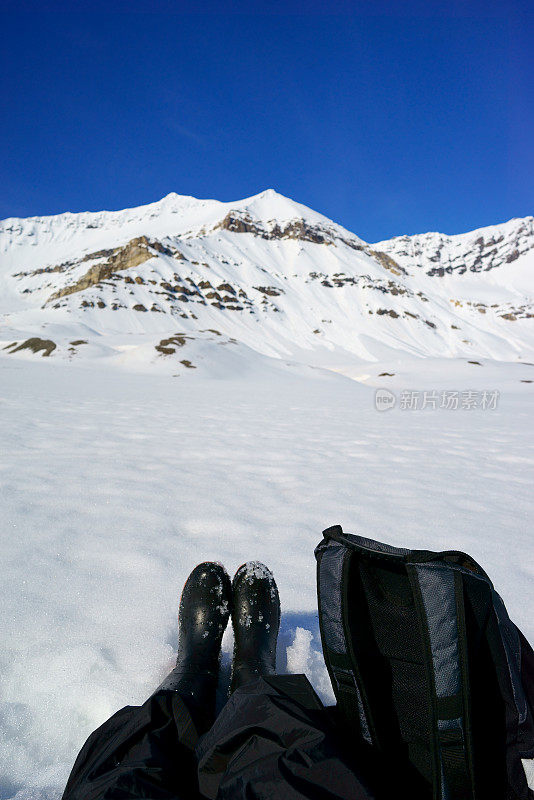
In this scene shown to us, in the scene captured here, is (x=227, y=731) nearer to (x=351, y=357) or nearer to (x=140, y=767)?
(x=140, y=767)

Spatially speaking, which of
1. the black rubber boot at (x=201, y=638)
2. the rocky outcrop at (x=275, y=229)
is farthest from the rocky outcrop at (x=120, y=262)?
the black rubber boot at (x=201, y=638)

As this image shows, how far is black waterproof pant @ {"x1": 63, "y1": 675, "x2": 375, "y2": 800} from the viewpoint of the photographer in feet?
2.93

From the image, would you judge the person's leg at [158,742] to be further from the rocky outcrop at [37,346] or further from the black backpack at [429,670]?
the rocky outcrop at [37,346]

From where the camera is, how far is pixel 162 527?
2.61 m

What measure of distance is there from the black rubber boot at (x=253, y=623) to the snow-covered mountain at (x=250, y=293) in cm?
2159

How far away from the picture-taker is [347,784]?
0.88 metres

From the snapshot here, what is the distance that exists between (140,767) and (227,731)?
0.22 meters

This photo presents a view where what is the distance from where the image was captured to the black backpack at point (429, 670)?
3.16 feet

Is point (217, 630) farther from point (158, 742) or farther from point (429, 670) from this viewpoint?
point (429, 670)

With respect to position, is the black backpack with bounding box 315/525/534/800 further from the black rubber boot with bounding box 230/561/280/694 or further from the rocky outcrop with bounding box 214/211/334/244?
the rocky outcrop with bounding box 214/211/334/244

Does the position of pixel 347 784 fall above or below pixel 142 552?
above

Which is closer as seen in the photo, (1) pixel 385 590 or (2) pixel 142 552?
(1) pixel 385 590

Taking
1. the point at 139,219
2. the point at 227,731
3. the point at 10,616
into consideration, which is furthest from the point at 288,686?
the point at 139,219

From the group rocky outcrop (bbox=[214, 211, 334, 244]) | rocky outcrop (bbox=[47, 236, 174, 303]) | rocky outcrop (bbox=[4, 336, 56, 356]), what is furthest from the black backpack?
rocky outcrop (bbox=[214, 211, 334, 244])
